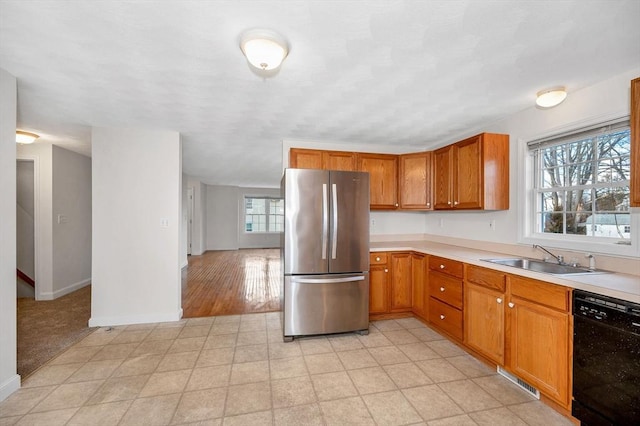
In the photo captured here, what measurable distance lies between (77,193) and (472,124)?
6.06m

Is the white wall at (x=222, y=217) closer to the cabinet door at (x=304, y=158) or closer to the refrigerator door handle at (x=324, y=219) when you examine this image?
the cabinet door at (x=304, y=158)

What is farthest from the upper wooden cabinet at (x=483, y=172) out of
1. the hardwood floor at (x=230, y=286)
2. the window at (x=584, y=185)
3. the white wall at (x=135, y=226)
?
the white wall at (x=135, y=226)

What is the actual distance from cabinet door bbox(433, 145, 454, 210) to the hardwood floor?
8.70ft

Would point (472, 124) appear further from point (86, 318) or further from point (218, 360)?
point (86, 318)

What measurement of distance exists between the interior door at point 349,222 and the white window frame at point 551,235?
5.10 ft

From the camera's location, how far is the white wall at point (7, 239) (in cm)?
201

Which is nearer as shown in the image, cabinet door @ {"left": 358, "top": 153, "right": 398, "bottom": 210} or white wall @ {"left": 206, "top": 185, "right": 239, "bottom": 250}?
cabinet door @ {"left": 358, "top": 153, "right": 398, "bottom": 210}

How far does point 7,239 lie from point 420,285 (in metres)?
3.86

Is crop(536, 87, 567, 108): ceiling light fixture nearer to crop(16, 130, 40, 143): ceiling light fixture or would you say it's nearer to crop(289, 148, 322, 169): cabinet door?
crop(289, 148, 322, 169): cabinet door

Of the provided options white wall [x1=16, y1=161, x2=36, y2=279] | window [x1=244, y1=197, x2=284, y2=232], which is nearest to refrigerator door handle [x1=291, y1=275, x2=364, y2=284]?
white wall [x1=16, y1=161, x2=36, y2=279]

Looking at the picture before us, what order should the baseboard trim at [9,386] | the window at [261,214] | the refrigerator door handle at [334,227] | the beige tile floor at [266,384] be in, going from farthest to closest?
the window at [261,214]
the refrigerator door handle at [334,227]
the baseboard trim at [9,386]
the beige tile floor at [266,384]

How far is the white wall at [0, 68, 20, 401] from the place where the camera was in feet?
6.59

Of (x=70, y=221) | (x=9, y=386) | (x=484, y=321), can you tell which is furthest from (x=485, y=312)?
(x=70, y=221)

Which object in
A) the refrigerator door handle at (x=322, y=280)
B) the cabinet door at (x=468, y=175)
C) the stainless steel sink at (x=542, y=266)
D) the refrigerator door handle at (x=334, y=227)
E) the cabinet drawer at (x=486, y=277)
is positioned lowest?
the refrigerator door handle at (x=322, y=280)
